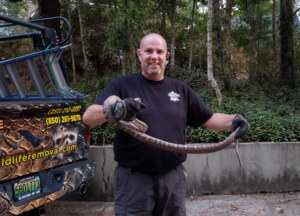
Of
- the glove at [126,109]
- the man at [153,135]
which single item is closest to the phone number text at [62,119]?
the man at [153,135]

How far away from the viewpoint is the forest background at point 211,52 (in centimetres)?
631

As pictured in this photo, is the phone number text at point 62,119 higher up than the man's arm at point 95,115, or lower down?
lower down

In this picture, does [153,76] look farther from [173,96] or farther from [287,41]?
[287,41]

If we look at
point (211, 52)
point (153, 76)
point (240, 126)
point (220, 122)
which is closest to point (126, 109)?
point (153, 76)

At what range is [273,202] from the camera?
435 centimetres

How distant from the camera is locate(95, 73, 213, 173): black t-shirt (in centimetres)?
Answer: 207

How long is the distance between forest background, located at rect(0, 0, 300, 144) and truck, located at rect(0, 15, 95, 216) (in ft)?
4.68

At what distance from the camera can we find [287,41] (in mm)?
10305

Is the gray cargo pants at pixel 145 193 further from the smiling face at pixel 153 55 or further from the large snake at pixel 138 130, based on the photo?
the smiling face at pixel 153 55

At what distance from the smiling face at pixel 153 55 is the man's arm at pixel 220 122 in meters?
0.66

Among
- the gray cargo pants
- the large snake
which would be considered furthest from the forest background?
the large snake

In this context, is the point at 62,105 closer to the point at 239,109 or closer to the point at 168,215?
the point at 168,215

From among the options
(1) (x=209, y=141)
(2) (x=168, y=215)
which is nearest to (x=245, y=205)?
(1) (x=209, y=141)

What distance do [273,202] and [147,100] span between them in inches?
133
